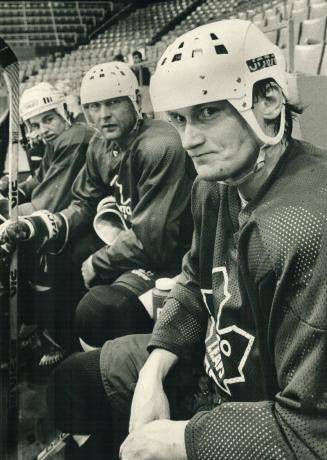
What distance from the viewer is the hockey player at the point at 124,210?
3.67 ft

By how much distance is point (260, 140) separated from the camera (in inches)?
24.6

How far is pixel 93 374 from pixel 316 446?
0.46 m

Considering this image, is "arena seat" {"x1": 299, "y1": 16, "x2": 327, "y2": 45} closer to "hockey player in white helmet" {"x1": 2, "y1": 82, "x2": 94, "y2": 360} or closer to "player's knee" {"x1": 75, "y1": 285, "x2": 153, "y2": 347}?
"hockey player in white helmet" {"x1": 2, "y1": 82, "x2": 94, "y2": 360}

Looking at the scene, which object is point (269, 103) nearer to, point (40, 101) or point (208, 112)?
point (208, 112)

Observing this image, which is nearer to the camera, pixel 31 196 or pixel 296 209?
pixel 296 209

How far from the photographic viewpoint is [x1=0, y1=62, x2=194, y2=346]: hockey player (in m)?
1.12

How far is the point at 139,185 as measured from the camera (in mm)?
1216

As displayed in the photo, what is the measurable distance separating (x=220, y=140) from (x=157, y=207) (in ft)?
1.70

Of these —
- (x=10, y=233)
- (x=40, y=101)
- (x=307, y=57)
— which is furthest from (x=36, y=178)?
(x=307, y=57)

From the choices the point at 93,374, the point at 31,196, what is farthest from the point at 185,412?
the point at 31,196

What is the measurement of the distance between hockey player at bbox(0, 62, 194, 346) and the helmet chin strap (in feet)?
1.59

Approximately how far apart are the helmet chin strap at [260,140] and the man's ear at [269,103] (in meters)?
0.01

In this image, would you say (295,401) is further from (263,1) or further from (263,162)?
(263,1)

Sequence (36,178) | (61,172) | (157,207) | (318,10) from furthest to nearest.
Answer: (318,10)
(36,178)
(61,172)
(157,207)
